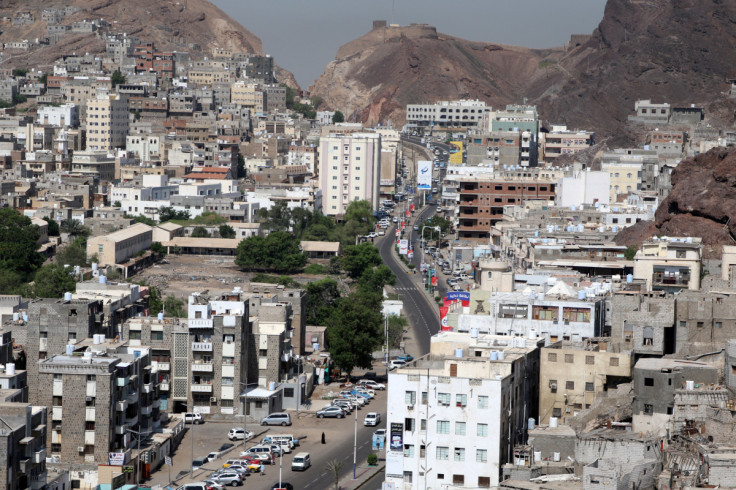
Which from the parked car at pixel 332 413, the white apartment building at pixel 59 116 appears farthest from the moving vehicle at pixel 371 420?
the white apartment building at pixel 59 116

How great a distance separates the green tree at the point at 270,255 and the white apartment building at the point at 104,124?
183ft

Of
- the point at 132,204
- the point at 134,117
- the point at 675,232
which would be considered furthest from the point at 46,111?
the point at 675,232

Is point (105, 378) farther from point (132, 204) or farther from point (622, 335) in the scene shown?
point (132, 204)

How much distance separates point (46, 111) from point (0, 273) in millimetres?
80574

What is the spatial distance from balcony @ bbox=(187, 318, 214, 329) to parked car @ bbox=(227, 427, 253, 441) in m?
5.21

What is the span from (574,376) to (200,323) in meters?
18.7

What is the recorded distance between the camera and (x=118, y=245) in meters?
117

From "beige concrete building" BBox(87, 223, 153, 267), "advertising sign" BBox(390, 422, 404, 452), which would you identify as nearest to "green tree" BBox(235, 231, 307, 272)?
"beige concrete building" BBox(87, 223, 153, 267)

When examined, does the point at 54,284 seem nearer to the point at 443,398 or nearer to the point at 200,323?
the point at 200,323

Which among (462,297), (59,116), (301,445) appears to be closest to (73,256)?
(462,297)

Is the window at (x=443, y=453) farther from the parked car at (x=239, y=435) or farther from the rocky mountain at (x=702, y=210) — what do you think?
the rocky mountain at (x=702, y=210)

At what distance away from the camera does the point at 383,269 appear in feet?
366

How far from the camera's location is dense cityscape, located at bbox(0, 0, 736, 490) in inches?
1893

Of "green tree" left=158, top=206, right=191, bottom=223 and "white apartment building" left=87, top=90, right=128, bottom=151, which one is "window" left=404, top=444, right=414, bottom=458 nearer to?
"green tree" left=158, top=206, right=191, bottom=223
